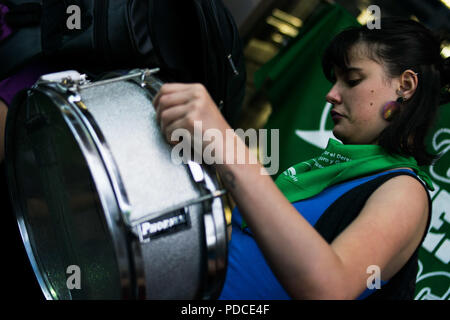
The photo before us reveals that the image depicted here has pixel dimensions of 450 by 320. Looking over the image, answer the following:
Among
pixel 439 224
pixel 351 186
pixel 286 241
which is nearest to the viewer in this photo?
pixel 286 241

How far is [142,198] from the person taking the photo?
32.4 inches

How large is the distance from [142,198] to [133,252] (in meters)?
0.10

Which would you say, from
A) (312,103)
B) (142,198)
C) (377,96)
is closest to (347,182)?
(377,96)

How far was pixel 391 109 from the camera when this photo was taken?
1174 mm

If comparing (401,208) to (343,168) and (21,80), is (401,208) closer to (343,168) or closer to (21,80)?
(343,168)

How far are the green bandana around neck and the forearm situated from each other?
1.23ft

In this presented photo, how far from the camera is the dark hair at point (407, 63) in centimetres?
116

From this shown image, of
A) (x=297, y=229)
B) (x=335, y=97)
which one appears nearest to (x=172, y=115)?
(x=297, y=229)

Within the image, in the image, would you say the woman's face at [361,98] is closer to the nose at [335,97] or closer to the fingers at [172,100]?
the nose at [335,97]

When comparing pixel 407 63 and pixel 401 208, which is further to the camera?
pixel 407 63

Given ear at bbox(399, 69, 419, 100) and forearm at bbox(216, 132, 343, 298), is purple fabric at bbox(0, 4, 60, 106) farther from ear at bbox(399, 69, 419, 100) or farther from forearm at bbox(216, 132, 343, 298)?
ear at bbox(399, 69, 419, 100)

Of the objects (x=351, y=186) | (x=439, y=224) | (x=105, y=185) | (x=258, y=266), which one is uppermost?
(x=105, y=185)

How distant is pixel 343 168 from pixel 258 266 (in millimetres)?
334

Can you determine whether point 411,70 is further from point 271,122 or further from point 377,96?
point 271,122
